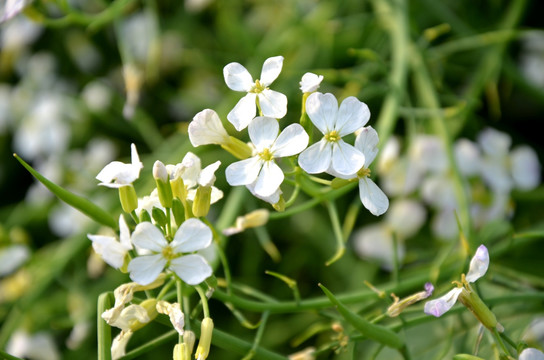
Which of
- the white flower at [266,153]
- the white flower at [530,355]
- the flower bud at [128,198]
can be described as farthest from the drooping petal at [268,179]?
the white flower at [530,355]

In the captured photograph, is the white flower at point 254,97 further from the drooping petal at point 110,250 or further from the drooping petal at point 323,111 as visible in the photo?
the drooping petal at point 110,250

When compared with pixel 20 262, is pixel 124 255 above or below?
above

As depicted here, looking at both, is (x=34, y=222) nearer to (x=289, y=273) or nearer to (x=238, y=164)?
(x=289, y=273)

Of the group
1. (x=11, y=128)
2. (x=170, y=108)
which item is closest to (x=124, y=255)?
(x=170, y=108)

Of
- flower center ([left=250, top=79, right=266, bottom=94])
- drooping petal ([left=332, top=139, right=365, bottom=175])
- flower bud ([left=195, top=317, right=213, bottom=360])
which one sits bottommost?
flower bud ([left=195, top=317, right=213, bottom=360])

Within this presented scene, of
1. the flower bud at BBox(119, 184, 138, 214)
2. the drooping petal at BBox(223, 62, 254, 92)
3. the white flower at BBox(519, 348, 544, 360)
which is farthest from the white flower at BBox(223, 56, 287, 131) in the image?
the white flower at BBox(519, 348, 544, 360)

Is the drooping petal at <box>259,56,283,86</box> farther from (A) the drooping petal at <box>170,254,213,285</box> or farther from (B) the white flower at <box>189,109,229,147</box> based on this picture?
(A) the drooping petal at <box>170,254,213,285</box>
